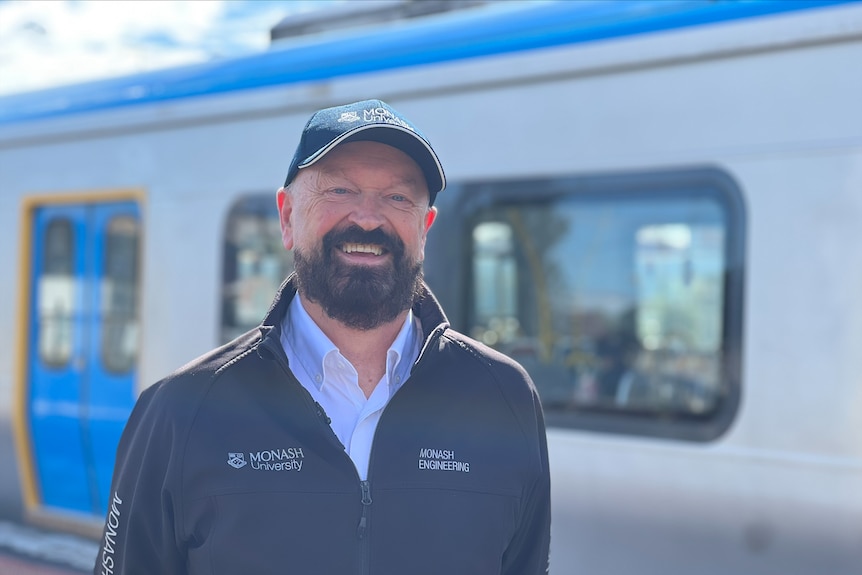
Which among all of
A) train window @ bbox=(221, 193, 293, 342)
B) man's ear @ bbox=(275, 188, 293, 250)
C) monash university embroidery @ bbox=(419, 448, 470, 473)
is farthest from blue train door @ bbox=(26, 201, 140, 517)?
monash university embroidery @ bbox=(419, 448, 470, 473)

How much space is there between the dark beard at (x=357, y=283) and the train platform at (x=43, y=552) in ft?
12.4

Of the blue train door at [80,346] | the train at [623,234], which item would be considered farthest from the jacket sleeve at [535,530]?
the blue train door at [80,346]

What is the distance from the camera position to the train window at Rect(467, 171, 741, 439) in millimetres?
3494

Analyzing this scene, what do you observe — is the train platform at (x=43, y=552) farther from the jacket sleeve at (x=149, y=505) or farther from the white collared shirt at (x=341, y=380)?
the white collared shirt at (x=341, y=380)

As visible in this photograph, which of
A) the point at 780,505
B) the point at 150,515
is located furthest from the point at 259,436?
the point at 780,505

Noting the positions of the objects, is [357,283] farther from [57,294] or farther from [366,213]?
[57,294]

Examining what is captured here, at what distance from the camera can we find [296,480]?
1.62 m

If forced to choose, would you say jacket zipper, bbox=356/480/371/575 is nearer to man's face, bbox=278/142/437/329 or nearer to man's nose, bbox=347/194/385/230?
man's face, bbox=278/142/437/329

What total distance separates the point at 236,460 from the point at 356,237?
47cm

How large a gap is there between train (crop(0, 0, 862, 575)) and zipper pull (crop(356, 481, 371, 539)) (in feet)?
6.92

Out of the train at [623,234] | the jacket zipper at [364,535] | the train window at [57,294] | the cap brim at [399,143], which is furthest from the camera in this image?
the train window at [57,294]

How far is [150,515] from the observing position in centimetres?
168

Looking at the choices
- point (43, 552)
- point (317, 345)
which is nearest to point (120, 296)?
point (43, 552)

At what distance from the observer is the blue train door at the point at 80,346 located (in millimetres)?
5262
